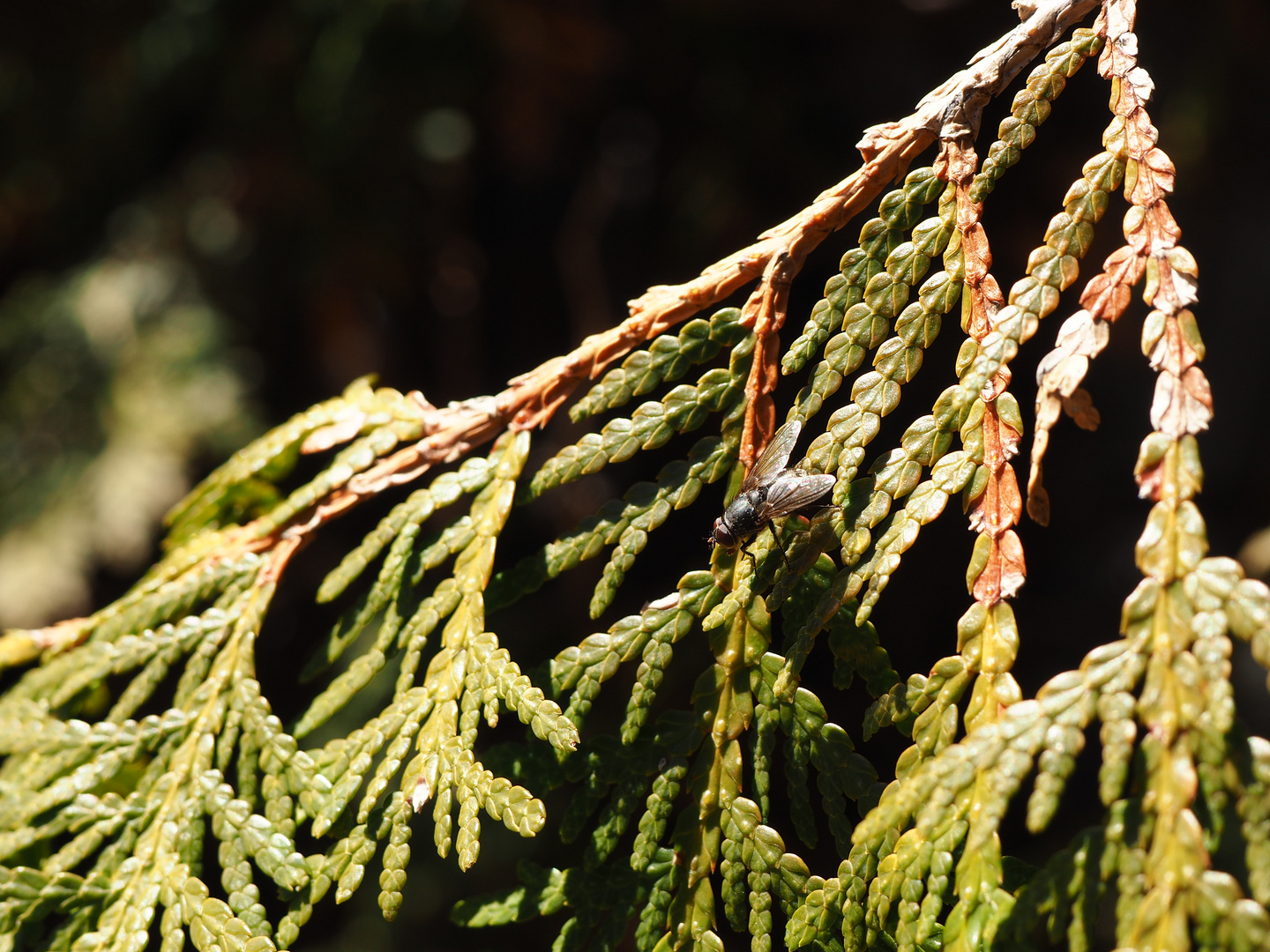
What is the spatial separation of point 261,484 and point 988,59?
1.18 m

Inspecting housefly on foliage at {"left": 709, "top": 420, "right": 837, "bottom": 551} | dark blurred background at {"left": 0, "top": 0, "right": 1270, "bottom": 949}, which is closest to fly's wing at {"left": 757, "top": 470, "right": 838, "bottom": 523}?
housefly on foliage at {"left": 709, "top": 420, "right": 837, "bottom": 551}

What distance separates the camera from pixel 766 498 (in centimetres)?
96

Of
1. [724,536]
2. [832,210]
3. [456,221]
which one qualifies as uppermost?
[456,221]

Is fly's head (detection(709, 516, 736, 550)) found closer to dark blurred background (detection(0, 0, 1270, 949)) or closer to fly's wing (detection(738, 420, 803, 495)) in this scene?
fly's wing (detection(738, 420, 803, 495))

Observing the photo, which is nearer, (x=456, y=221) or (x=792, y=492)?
(x=792, y=492)

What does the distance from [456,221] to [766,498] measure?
3.19 meters

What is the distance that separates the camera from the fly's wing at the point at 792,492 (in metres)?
0.94

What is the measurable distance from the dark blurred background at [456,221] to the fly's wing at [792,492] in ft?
6.23

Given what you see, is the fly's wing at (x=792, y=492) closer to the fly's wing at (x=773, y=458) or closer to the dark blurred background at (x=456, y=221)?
the fly's wing at (x=773, y=458)

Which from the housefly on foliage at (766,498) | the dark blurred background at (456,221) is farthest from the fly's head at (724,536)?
the dark blurred background at (456,221)

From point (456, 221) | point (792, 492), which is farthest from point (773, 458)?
point (456, 221)

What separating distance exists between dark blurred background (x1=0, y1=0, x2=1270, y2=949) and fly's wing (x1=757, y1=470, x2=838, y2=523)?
1898mm

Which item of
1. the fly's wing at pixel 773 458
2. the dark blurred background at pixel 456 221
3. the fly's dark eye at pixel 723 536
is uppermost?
the dark blurred background at pixel 456 221

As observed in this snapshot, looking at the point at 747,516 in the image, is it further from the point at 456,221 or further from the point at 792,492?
the point at 456,221
